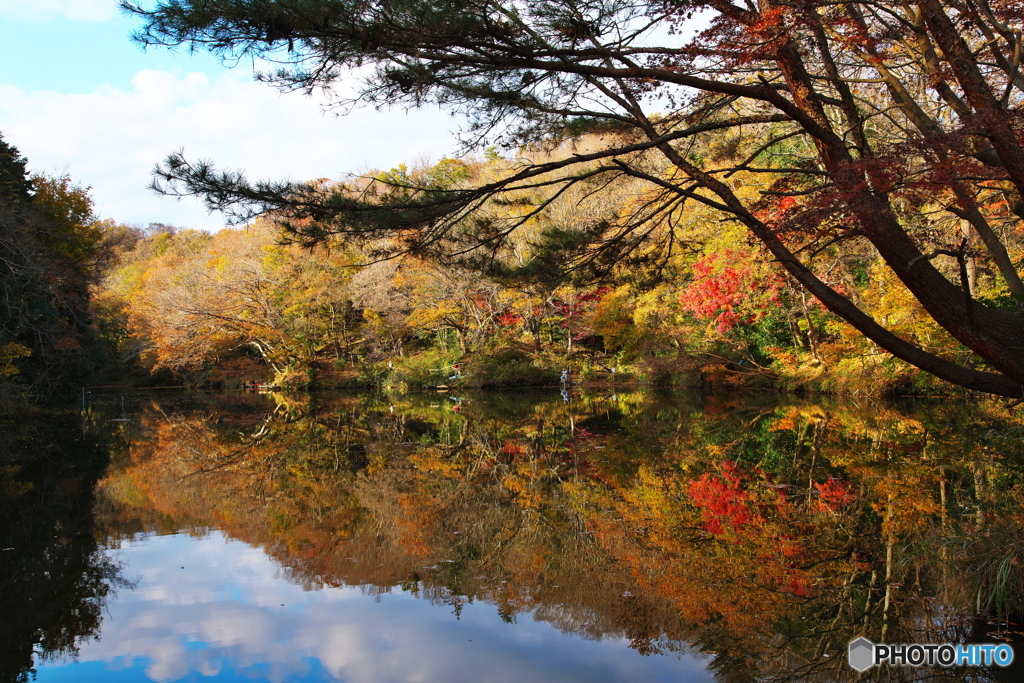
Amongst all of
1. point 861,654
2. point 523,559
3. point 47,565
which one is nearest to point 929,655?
point 861,654

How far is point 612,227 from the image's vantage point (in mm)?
6133

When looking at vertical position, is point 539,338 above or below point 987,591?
above

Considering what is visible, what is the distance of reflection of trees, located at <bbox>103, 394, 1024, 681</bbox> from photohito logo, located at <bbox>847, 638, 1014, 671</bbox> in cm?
7

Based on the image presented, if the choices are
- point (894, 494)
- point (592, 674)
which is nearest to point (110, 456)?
point (592, 674)

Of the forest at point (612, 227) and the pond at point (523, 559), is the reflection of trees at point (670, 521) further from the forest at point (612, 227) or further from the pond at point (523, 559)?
the forest at point (612, 227)

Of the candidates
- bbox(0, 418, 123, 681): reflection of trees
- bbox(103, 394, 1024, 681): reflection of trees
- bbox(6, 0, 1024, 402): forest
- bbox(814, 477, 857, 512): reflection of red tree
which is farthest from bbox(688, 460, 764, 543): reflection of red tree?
bbox(0, 418, 123, 681): reflection of trees

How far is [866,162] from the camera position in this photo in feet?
14.6

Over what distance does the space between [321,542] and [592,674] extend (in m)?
2.89

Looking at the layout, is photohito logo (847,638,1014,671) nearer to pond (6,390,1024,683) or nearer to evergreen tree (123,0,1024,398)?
pond (6,390,1024,683)

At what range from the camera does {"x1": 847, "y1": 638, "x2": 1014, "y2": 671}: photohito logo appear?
3.15m

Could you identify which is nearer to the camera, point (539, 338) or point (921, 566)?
point (921, 566)

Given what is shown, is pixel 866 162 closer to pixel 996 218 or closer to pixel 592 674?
pixel 592 674

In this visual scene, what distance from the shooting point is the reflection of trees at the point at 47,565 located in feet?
12.7

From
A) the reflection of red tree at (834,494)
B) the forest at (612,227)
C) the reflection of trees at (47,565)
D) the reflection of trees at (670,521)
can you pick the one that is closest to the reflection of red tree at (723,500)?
the reflection of trees at (670,521)
